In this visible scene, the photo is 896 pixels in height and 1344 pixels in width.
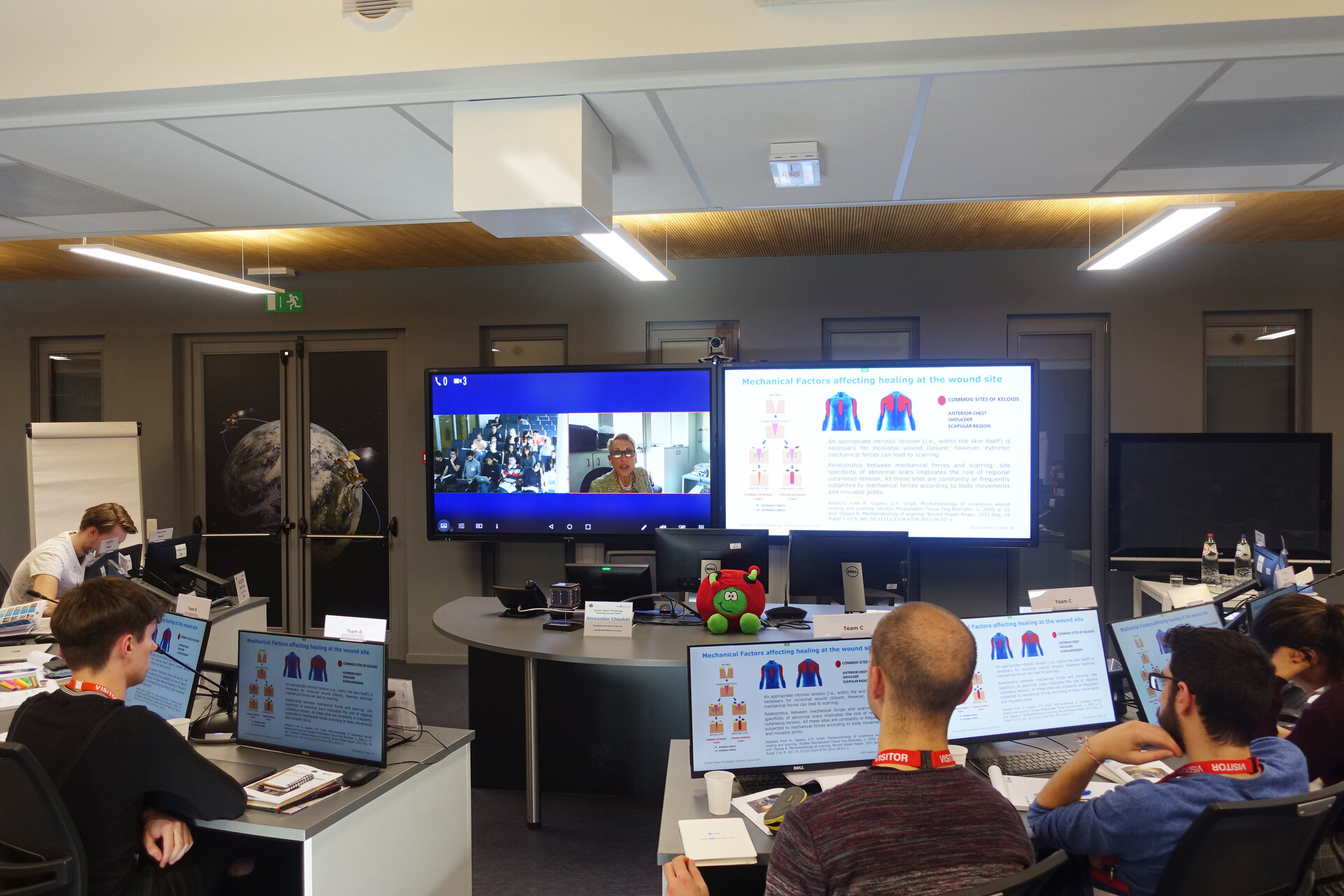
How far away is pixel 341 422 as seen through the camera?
19.8ft

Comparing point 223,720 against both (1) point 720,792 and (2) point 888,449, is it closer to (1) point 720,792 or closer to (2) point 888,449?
(1) point 720,792

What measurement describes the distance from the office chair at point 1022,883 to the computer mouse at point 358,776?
1.54 meters

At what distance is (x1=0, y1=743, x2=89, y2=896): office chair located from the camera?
1670 millimetres

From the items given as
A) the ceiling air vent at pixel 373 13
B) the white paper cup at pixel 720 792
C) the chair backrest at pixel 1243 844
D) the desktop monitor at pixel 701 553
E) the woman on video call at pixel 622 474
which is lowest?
the white paper cup at pixel 720 792

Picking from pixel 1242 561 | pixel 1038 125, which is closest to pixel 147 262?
pixel 1038 125

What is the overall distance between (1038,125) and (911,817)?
2.35 m

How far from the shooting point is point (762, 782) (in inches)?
78.8

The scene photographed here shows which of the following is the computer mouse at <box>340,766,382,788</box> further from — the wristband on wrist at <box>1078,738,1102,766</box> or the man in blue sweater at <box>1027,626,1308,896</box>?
the wristband on wrist at <box>1078,738,1102,766</box>

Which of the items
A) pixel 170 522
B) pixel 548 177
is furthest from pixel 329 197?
pixel 170 522

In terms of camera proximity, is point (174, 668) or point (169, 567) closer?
point (174, 668)

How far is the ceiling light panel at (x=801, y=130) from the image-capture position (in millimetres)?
2412


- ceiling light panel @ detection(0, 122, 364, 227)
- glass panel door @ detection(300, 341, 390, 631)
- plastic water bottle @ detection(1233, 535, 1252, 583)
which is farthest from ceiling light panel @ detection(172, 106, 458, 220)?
plastic water bottle @ detection(1233, 535, 1252, 583)

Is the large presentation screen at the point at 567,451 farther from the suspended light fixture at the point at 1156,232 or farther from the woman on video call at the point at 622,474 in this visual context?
the suspended light fixture at the point at 1156,232

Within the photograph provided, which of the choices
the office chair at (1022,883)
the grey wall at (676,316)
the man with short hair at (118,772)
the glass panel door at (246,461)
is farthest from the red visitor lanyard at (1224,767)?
the glass panel door at (246,461)
